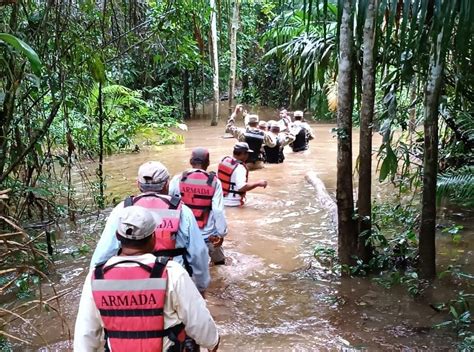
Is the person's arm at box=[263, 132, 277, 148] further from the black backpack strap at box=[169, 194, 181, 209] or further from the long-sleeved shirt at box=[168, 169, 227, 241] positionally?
the black backpack strap at box=[169, 194, 181, 209]

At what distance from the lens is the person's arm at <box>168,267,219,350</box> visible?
2.45 metres

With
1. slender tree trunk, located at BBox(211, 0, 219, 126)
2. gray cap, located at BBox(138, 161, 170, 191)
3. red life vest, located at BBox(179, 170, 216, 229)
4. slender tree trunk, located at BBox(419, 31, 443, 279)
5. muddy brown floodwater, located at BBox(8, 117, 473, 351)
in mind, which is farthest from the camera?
slender tree trunk, located at BBox(211, 0, 219, 126)

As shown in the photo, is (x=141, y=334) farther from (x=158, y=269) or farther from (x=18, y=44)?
(x=18, y=44)

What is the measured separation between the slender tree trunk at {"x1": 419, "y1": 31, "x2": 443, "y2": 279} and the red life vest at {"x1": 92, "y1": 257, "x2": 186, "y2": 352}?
10.1 ft

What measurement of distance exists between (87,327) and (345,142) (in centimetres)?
339

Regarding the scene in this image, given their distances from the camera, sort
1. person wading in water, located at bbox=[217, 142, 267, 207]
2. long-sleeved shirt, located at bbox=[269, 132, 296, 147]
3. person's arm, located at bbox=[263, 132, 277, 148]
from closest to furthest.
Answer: person wading in water, located at bbox=[217, 142, 267, 207] < person's arm, located at bbox=[263, 132, 277, 148] < long-sleeved shirt, located at bbox=[269, 132, 296, 147]

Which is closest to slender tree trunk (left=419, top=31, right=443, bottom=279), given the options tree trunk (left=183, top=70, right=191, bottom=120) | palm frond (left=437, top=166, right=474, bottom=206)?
palm frond (left=437, top=166, right=474, bottom=206)

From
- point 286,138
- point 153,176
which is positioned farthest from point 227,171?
point 286,138

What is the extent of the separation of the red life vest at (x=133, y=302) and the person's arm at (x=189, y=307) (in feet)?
0.19

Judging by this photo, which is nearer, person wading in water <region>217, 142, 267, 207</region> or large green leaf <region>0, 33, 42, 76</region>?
large green leaf <region>0, 33, 42, 76</region>

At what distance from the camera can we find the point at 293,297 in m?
5.32

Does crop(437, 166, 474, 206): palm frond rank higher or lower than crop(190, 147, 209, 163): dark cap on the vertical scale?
lower

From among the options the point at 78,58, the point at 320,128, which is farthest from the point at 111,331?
the point at 320,128

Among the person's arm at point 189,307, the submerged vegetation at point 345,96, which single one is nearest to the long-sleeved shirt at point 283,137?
the submerged vegetation at point 345,96
